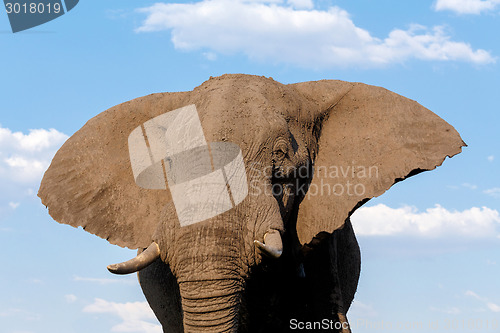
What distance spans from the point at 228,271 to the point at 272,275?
1.48 m

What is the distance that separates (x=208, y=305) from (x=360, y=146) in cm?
228

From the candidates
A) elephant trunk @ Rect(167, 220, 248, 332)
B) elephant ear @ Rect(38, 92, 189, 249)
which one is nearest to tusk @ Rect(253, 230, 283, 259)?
elephant trunk @ Rect(167, 220, 248, 332)

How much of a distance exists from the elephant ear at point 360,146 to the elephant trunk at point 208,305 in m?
1.17

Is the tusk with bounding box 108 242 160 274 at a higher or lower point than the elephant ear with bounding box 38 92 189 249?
lower

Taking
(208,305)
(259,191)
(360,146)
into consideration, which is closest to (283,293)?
(360,146)

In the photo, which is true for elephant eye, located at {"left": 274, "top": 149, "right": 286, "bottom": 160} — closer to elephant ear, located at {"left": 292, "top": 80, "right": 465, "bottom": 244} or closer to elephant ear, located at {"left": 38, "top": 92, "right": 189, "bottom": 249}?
elephant ear, located at {"left": 292, "top": 80, "right": 465, "bottom": 244}

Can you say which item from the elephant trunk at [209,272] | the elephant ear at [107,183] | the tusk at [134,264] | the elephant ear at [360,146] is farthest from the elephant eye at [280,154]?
the tusk at [134,264]

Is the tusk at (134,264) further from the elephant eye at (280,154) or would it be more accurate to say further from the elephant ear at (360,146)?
the elephant ear at (360,146)

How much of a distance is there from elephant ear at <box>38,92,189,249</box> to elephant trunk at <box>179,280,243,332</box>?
1.23m

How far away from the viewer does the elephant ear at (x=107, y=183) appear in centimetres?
930

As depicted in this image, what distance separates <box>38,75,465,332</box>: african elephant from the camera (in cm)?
808

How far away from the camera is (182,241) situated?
8.01 m

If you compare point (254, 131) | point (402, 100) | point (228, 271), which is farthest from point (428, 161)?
point (228, 271)

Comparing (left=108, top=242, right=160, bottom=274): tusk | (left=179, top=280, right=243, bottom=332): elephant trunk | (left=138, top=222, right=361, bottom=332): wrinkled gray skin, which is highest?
(left=108, top=242, right=160, bottom=274): tusk
